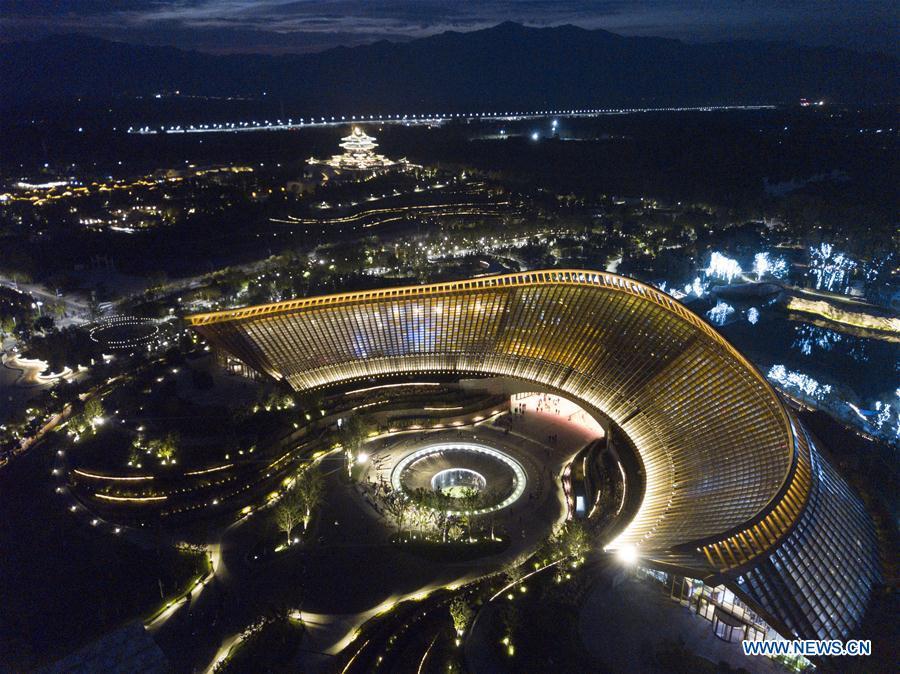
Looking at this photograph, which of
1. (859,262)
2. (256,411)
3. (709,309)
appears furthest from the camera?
(859,262)

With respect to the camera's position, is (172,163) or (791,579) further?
(172,163)

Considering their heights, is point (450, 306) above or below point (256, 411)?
above

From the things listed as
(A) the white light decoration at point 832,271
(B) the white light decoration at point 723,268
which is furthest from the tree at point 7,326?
(A) the white light decoration at point 832,271

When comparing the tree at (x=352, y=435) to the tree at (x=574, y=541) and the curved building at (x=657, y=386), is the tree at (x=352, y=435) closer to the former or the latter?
the curved building at (x=657, y=386)

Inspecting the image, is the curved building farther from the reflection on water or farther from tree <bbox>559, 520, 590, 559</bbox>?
the reflection on water

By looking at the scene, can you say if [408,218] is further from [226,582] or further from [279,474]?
[226,582]

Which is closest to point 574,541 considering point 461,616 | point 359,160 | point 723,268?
point 461,616

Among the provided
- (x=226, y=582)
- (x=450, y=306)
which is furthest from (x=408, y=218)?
(x=226, y=582)
